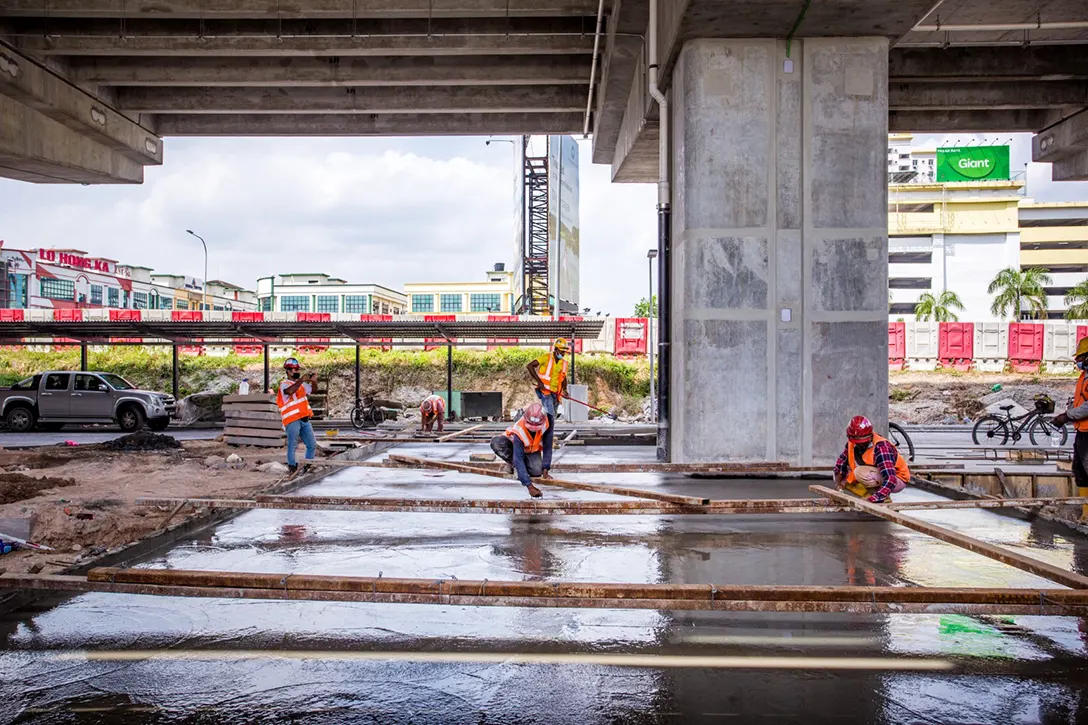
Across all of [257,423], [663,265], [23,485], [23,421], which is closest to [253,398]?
[257,423]

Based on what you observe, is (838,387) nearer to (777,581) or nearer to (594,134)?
(777,581)

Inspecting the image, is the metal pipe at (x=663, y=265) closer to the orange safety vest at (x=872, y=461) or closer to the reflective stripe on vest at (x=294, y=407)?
the orange safety vest at (x=872, y=461)

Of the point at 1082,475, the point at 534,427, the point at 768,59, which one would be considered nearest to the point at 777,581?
the point at 534,427

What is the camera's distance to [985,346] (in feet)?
129

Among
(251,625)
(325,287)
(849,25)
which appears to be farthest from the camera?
(325,287)

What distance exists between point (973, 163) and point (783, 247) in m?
89.7

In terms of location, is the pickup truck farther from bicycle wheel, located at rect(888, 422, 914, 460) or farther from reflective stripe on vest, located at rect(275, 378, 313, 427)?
bicycle wheel, located at rect(888, 422, 914, 460)

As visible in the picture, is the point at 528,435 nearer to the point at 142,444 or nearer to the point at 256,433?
the point at 256,433

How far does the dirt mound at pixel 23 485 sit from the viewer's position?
31.8 feet

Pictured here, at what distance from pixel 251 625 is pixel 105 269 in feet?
268

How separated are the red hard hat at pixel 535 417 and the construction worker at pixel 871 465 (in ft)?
10.3

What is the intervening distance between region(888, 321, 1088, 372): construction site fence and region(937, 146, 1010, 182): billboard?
54162mm

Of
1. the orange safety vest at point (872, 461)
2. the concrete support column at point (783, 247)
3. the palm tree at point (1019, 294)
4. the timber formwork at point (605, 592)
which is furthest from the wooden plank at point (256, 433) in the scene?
the palm tree at point (1019, 294)

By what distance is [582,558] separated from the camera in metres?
6.45
